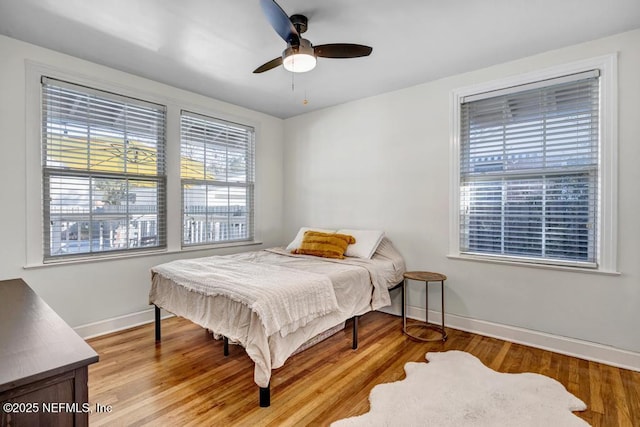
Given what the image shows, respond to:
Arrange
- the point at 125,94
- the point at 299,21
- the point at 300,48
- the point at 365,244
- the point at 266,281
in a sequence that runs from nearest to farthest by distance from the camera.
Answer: the point at 300,48
the point at 299,21
the point at 266,281
the point at 125,94
the point at 365,244

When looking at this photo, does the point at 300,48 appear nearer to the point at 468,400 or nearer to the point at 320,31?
the point at 320,31

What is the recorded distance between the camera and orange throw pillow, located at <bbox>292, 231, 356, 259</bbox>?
335cm

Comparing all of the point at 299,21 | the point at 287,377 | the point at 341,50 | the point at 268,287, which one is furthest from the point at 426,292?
the point at 299,21

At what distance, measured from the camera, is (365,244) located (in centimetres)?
341

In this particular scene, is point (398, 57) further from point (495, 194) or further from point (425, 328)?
point (425, 328)

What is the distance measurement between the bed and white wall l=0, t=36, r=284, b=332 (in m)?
0.56

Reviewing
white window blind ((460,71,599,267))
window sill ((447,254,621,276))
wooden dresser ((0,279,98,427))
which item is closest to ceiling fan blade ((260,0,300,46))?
wooden dresser ((0,279,98,427))

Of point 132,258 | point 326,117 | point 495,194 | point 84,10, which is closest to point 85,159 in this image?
point 132,258

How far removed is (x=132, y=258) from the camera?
3162mm

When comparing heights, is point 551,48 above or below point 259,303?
above

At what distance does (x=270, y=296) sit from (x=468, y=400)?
54.7 inches

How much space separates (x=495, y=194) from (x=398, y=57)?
5.16ft

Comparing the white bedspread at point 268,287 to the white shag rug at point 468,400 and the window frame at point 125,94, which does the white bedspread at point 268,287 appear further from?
the window frame at point 125,94

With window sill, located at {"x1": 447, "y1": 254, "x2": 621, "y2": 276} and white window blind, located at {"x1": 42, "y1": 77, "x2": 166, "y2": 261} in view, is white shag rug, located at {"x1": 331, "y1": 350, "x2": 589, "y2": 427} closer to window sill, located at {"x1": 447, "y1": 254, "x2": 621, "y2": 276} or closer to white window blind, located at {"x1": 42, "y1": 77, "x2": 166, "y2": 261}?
window sill, located at {"x1": 447, "y1": 254, "x2": 621, "y2": 276}
